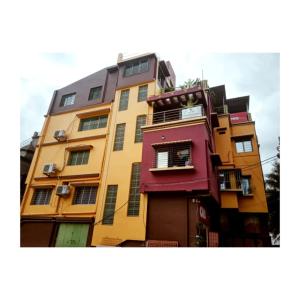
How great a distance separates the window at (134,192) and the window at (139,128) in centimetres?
128

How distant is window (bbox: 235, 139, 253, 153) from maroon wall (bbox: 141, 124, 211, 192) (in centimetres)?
442

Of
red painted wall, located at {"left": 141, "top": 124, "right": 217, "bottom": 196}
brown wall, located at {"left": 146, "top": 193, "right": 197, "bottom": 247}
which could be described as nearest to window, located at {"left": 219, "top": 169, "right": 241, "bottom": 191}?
red painted wall, located at {"left": 141, "top": 124, "right": 217, "bottom": 196}

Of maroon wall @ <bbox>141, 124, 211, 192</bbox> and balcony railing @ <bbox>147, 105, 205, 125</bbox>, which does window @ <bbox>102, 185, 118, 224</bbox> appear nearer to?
maroon wall @ <bbox>141, 124, 211, 192</bbox>

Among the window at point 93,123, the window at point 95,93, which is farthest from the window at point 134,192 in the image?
the window at point 95,93

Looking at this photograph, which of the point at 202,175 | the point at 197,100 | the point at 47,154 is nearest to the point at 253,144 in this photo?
the point at 197,100

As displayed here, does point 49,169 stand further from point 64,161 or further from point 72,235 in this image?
point 72,235

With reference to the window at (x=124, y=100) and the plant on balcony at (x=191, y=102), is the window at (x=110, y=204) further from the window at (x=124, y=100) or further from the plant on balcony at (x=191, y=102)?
the plant on balcony at (x=191, y=102)

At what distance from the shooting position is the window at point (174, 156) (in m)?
8.77

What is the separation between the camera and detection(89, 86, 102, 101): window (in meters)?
13.4

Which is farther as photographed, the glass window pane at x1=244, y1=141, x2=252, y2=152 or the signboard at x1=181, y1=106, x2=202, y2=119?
the glass window pane at x1=244, y1=141, x2=252, y2=152

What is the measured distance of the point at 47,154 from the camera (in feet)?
41.4

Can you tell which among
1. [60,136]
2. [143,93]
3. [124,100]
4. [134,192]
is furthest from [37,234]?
[143,93]

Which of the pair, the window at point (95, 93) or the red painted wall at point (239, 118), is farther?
the window at point (95, 93)

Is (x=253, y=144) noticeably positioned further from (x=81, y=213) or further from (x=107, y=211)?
(x=81, y=213)
